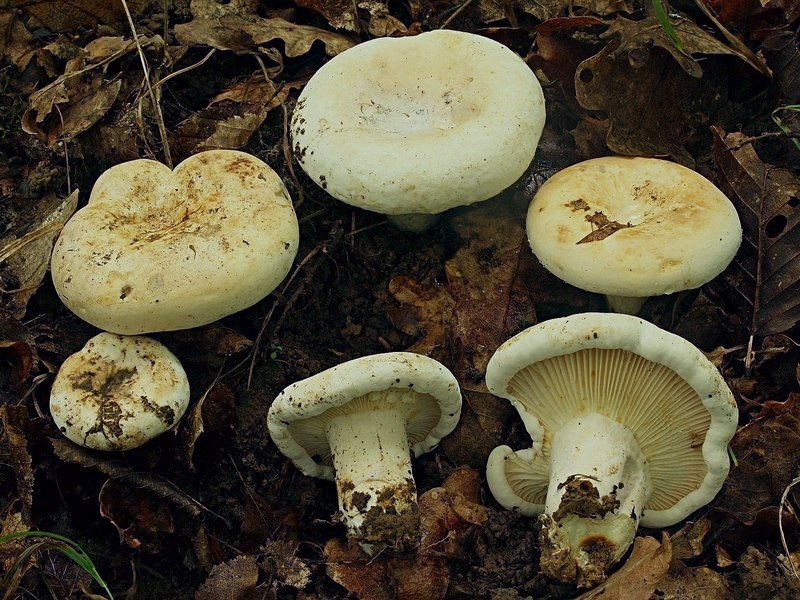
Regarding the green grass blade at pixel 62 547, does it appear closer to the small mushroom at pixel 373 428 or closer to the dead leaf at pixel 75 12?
the small mushroom at pixel 373 428

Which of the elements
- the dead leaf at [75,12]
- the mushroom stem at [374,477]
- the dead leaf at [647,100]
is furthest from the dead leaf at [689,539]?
the dead leaf at [75,12]

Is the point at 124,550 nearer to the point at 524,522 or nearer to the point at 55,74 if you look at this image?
the point at 524,522

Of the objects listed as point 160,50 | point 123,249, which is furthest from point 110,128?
point 123,249

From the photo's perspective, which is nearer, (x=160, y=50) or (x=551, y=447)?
(x=551, y=447)

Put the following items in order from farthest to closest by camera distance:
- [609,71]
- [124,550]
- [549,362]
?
[609,71]
[124,550]
[549,362]

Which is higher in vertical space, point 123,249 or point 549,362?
point 123,249

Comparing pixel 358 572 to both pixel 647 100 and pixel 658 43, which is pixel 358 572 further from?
pixel 658 43
